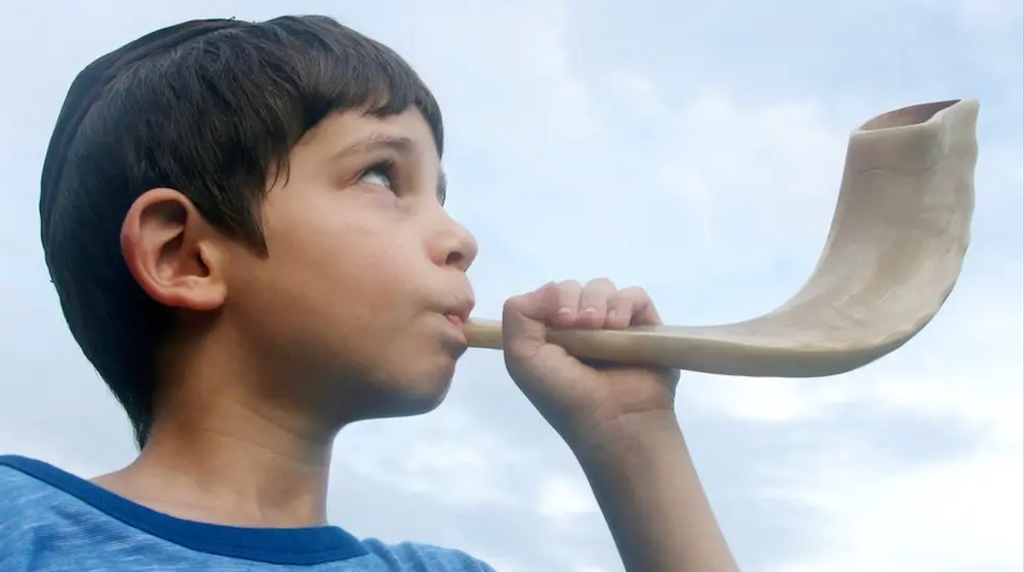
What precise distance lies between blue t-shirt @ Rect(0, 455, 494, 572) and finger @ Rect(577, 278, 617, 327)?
44 cm

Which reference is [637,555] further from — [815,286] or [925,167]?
[925,167]

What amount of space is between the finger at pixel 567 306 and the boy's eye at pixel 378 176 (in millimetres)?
268

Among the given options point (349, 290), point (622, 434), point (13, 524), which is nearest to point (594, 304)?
point (622, 434)

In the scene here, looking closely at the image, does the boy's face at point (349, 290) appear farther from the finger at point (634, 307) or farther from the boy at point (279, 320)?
the finger at point (634, 307)

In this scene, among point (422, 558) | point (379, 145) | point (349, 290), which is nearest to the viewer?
point (349, 290)

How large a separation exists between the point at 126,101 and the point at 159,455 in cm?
49

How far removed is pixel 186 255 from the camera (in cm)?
146

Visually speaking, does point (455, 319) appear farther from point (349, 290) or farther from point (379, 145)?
point (379, 145)

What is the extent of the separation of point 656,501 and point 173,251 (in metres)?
0.70

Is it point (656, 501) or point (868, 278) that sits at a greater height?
point (868, 278)

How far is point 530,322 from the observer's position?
1.47 meters

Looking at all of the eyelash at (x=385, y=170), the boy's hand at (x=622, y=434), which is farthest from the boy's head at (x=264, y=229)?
the boy's hand at (x=622, y=434)

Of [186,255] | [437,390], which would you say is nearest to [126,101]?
[186,255]

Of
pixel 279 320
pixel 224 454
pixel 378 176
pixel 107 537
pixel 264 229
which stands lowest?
pixel 107 537
